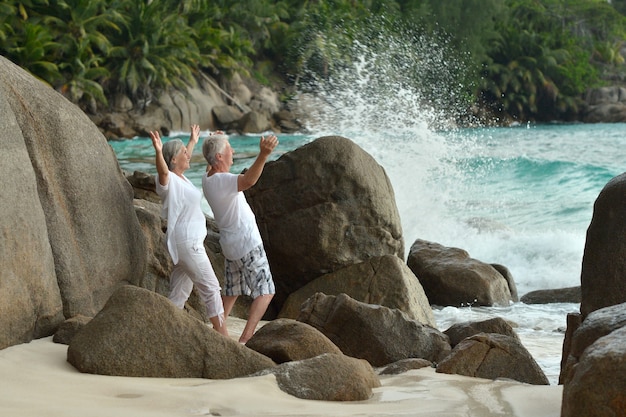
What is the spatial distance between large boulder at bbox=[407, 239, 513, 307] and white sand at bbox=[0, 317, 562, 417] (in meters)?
4.70

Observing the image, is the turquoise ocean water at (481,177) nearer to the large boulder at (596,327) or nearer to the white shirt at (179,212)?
the large boulder at (596,327)

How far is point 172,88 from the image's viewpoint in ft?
122

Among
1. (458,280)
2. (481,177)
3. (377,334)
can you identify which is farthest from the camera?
(481,177)

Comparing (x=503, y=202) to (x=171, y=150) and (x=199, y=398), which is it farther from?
(x=199, y=398)

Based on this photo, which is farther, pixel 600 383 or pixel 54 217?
pixel 54 217

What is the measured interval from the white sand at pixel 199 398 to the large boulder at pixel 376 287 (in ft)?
10.1

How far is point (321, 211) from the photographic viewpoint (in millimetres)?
7652

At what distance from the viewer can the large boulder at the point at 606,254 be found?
5.16 meters

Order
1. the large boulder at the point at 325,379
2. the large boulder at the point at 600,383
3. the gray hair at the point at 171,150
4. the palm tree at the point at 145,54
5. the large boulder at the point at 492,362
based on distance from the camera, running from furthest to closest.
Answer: the palm tree at the point at 145,54 < the gray hair at the point at 171,150 < the large boulder at the point at 492,362 < the large boulder at the point at 325,379 < the large boulder at the point at 600,383

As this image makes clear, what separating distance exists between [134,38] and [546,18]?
3148 cm

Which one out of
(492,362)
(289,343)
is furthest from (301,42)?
(289,343)

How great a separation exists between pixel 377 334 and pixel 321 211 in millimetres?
2148

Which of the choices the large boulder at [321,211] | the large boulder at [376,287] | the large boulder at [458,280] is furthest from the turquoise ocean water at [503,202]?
the large boulder at [321,211]

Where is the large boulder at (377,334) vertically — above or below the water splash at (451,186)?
above
